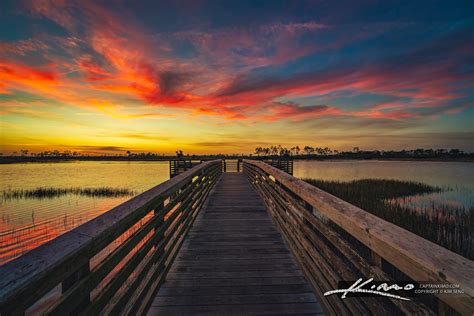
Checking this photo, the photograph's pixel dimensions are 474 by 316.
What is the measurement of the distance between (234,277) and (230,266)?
303 mm

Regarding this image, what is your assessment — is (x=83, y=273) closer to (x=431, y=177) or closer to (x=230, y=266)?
(x=230, y=266)

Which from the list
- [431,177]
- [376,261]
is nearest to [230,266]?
[376,261]

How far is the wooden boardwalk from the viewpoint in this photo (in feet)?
8.12

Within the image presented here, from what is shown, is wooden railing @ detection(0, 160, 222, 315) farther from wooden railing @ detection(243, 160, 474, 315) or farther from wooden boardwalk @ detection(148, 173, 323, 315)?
wooden railing @ detection(243, 160, 474, 315)

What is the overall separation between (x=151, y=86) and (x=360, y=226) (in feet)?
49.1

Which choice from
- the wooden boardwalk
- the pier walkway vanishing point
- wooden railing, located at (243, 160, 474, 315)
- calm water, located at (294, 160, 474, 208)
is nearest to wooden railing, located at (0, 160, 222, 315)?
the pier walkway vanishing point

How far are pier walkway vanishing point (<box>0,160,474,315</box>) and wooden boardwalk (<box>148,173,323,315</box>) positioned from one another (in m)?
0.01

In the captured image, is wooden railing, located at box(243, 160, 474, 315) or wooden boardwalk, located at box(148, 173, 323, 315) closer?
wooden railing, located at box(243, 160, 474, 315)

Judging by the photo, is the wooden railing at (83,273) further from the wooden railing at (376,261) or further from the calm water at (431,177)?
the calm water at (431,177)

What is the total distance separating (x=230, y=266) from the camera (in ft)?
10.9

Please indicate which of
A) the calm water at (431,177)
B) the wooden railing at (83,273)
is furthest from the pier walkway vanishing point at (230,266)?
the calm water at (431,177)

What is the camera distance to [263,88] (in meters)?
17.4

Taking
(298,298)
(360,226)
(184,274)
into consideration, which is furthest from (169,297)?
(360,226)

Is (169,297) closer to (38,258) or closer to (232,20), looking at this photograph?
(38,258)
